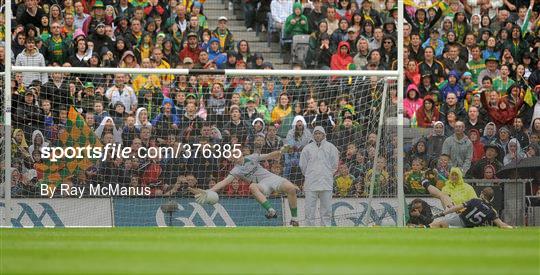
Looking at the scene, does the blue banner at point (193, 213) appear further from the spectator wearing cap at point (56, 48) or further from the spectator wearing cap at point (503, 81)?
the spectator wearing cap at point (503, 81)

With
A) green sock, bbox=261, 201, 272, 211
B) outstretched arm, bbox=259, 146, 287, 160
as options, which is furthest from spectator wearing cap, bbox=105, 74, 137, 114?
green sock, bbox=261, 201, 272, 211

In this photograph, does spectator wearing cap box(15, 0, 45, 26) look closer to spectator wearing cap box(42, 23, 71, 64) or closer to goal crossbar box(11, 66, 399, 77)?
spectator wearing cap box(42, 23, 71, 64)

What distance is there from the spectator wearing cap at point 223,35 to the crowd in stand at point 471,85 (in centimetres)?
401

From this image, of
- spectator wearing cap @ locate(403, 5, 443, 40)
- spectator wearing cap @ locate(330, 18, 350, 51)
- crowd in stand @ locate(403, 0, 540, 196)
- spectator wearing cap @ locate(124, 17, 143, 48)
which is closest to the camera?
crowd in stand @ locate(403, 0, 540, 196)

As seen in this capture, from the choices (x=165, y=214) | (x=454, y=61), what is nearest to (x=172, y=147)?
(x=165, y=214)

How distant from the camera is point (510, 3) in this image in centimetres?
3134

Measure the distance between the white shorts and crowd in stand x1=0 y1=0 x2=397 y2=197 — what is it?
0.49 feet

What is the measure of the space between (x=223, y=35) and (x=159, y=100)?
15.5 feet

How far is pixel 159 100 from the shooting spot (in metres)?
22.8

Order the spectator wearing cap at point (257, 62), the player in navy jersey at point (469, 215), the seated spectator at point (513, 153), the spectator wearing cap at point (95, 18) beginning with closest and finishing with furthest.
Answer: the player in navy jersey at point (469, 215), the seated spectator at point (513, 153), the spectator wearing cap at point (95, 18), the spectator wearing cap at point (257, 62)

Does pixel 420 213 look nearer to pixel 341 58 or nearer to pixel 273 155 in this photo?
pixel 273 155

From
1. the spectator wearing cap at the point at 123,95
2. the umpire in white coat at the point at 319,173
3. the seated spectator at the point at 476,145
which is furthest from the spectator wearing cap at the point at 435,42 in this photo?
the spectator wearing cap at the point at 123,95

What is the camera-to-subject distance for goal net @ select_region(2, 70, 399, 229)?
71.5 feet

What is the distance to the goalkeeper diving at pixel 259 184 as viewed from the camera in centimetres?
2222
